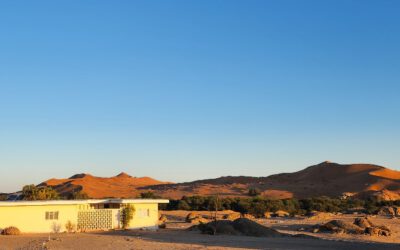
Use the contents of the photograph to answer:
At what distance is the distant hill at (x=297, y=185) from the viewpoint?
85.0m

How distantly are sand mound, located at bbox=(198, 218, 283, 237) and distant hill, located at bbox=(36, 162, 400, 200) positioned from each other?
46.5 m

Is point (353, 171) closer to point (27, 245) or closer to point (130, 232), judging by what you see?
point (130, 232)

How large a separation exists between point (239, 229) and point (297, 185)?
61751mm

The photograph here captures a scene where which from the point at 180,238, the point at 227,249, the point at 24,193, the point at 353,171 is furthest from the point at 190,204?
the point at 353,171

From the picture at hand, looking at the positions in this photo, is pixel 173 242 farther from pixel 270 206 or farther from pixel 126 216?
pixel 270 206

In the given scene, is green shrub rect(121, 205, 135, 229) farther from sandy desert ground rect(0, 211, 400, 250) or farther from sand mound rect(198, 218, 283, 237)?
sand mound rect(198, 218, 283, 237)

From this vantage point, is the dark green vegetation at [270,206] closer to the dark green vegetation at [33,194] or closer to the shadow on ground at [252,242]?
the dark green vegetation at [33,194]

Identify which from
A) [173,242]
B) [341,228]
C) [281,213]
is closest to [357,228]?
[341,228]

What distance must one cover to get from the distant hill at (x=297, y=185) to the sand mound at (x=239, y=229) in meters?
46.5

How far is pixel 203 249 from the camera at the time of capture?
959 inches

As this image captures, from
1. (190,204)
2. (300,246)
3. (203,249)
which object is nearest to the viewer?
(203,249)

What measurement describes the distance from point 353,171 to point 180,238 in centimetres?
7797

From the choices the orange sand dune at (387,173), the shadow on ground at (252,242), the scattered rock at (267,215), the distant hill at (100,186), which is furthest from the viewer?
the orange sand dune at (387,173)

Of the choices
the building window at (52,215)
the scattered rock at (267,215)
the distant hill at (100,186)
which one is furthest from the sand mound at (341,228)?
the distant hill at (100,186)
